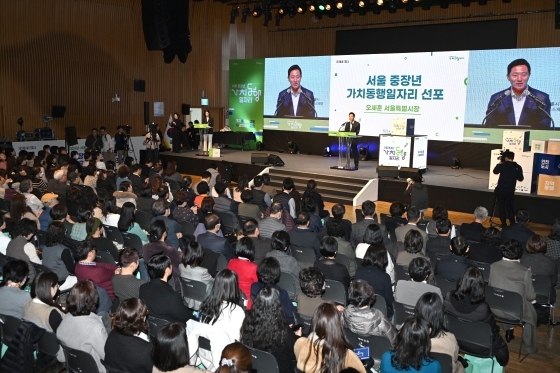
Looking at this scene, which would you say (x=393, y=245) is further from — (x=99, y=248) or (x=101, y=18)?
(x=101, y=18)

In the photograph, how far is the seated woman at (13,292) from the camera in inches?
176

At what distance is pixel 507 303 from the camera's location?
16.9 feet

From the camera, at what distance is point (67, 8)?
17.2 metres

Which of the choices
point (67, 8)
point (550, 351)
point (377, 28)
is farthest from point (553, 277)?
point (67, 8)

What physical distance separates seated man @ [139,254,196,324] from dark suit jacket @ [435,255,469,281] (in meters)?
2.63

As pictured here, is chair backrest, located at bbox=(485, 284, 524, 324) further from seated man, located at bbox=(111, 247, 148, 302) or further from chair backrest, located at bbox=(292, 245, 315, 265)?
seated man, located at bbox=(111, 247, 148, 302)

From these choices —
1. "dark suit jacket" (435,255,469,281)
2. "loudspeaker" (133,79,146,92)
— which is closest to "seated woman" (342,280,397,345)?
"dark suit jacket" (435,255,469,281)

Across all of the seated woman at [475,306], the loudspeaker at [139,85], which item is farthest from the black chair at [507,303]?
the loudspeaker at [139,85]

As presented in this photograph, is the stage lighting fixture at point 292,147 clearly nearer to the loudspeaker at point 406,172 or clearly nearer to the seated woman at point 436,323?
the loudspeaker at point 406,172

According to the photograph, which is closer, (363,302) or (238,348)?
(238,348)

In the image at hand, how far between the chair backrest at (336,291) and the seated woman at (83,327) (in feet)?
6.89

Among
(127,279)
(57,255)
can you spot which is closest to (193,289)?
(127,279)

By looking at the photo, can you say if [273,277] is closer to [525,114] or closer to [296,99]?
[525,114]

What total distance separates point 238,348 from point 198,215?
512 cm
